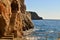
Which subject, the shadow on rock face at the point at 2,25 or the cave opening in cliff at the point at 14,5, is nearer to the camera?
the shadow on rock face at the point at 2,25

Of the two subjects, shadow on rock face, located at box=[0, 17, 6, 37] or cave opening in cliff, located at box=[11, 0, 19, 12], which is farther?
cave opening in cliff, located at box=[11, 0, 19, 12]

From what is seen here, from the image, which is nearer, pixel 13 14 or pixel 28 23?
pixel 13 14

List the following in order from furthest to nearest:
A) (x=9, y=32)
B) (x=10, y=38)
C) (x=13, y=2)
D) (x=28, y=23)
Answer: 1. (x=28, y=23)
2. (x=13, y=2)
3. (x=9, y=32)
4. (x=10, y=38)

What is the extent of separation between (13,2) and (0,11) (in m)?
6.20

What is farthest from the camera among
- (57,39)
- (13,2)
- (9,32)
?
(13,2)

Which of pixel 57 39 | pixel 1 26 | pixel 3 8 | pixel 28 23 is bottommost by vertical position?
pixel 28 23

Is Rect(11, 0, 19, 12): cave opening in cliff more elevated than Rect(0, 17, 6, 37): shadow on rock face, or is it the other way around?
Rect(11, 0, 19, 12): cave opening in cliff

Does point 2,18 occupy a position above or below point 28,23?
above

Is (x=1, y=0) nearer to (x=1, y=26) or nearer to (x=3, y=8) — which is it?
(x=3, y=8)

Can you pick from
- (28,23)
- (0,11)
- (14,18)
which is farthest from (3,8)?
(28,23)

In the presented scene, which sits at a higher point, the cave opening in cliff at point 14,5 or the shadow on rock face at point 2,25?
the cave opening in cliff at point 14,5

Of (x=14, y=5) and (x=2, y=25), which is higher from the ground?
(x=14, y=5)

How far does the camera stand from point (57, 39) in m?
24.0

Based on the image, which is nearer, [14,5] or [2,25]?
[2,25]
